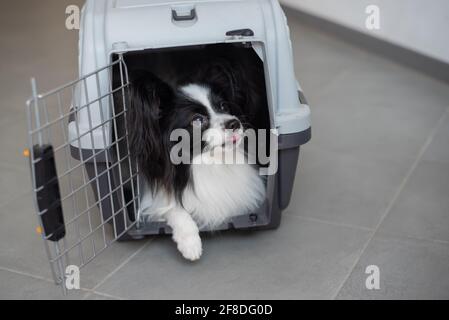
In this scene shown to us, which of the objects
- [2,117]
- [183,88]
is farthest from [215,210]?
[2,117]

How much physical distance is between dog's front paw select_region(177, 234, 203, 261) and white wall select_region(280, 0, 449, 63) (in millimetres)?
1940

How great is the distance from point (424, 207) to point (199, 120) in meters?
0.92

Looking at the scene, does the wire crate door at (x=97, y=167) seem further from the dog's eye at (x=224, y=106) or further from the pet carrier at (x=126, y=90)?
the dog's eye at (x=224, y=106)

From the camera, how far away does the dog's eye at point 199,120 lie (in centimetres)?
183

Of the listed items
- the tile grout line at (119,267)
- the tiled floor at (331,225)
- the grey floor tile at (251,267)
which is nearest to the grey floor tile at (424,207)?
the tiled floor at (331,225)

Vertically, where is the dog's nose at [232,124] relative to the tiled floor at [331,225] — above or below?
above

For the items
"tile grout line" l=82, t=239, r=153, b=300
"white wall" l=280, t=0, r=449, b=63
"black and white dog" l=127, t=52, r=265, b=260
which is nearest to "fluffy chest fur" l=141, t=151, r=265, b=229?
"black and white dog" l=127, t=52, r=265, b=260

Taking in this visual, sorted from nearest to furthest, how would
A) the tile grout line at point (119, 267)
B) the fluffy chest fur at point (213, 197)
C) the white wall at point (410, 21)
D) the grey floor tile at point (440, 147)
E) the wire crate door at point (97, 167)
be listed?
the wire crate door at point (97, 167) < the tile grout line at point (119, 267) < the fluffy chest fur at point (213, 197) < the grey floor tile at point (440, 147) < the white wall at point (410, 21)

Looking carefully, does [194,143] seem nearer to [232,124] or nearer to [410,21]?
[232,124]

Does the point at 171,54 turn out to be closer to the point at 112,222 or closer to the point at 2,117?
the point at 112,222

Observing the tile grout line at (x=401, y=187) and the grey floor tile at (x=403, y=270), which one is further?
the tile grout line at (x=401, y=187)

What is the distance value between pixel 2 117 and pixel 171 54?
121 cm

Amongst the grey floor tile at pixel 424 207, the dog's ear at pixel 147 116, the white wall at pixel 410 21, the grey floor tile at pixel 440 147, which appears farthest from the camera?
the white wall at pixel 410 21

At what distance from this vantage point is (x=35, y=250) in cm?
206
